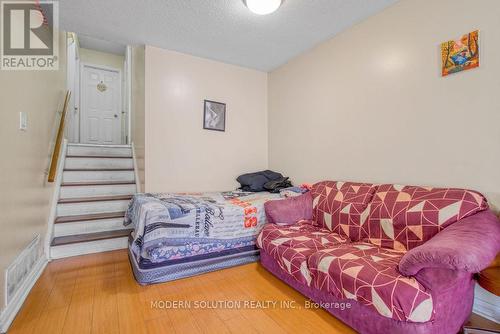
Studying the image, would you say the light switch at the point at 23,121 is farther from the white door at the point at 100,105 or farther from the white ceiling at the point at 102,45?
the white door at the point at 100,105

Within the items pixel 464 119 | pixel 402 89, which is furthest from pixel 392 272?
pixel 402 89

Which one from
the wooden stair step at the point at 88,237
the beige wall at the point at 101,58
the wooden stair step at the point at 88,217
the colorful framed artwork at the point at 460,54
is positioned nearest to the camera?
the colorful framed artwork at the point at 460,54

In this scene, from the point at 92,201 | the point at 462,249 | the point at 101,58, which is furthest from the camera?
the point at 101,58

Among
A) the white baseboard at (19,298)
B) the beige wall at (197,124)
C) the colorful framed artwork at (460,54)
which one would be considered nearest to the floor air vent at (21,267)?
the white baseboard at (19,298)

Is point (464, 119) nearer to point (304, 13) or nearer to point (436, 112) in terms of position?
point (436, 112)

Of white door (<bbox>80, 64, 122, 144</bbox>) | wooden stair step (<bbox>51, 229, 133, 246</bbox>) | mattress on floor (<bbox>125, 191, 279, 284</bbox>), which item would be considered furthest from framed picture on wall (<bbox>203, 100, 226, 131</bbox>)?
white door (<bbox>80, 64, 122, 144</bbox>)

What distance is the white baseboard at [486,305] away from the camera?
150cm

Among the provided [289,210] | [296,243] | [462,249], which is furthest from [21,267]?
[462,249]

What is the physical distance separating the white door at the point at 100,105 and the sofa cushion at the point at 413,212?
4913 mm

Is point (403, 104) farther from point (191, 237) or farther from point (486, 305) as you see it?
point (191, 237)

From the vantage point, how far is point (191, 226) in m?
2.08

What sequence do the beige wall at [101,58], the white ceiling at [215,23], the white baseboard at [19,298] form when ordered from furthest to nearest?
the beige wall at [101,58]
the white ceiling at [215,23]
the white baseboard at [19,298]

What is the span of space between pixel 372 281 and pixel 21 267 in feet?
7.69

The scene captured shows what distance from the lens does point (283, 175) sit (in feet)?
11.3
